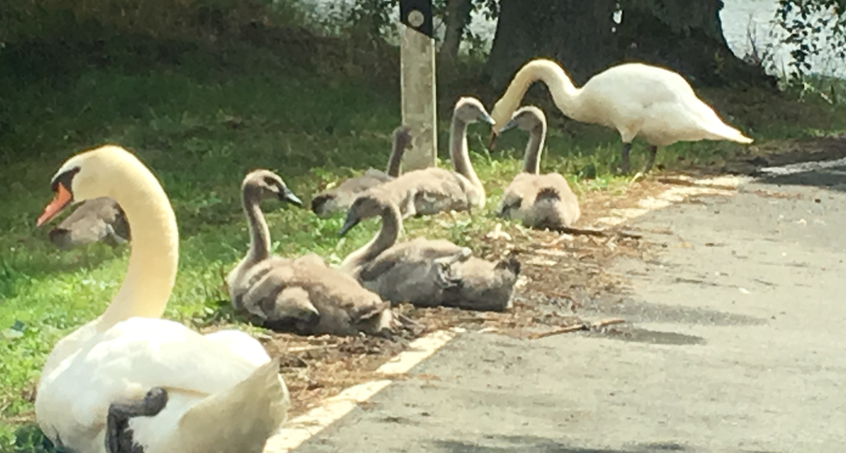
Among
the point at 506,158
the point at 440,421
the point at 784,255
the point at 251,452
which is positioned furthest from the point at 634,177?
the point at 251,452

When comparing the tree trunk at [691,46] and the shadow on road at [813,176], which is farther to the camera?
the tree trunk at [691,46]

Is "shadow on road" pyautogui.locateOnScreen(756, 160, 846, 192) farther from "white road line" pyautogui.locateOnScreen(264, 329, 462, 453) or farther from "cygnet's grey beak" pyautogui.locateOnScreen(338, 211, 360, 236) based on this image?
"white road line" pyautogui.locateOnScreen(264, 329, 462, 453)

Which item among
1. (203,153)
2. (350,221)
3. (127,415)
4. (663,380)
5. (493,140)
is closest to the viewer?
(127,415)

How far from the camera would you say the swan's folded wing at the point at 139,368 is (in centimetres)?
520

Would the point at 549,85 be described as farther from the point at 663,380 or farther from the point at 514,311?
the point at 663,380

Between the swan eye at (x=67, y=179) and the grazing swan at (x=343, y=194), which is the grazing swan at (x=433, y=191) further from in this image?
the swan eye at (x=67, y=179)

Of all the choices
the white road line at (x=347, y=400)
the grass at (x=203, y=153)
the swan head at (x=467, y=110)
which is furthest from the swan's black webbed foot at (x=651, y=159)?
the white road line at (x=347, y=400)

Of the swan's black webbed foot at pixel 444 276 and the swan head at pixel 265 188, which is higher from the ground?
the swan head at pixel 265 188

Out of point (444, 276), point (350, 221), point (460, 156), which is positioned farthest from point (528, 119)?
point (444, 276)

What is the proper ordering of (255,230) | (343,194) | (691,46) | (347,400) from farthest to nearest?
1. (691,46)
2. (343,194)
3. (255,230)
4. (347,400)

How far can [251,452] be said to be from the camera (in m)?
5.19

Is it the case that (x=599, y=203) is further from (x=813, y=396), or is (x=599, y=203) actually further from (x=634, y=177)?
(x=813, y=396)

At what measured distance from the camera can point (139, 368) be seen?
17.4 ft

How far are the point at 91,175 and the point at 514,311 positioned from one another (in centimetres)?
282
